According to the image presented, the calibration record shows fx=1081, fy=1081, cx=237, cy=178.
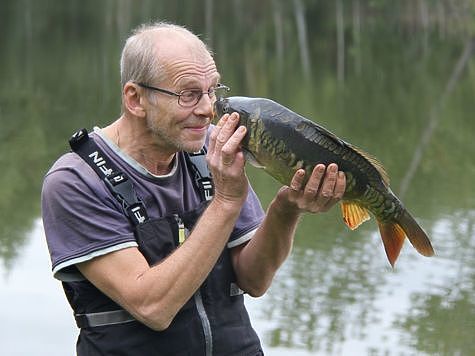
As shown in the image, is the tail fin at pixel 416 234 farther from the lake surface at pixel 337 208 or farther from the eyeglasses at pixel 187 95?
the lake surface at pixel 337 208

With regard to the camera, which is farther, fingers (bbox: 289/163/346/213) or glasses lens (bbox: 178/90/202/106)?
glasses lens (bbox: 178/90/202/106)

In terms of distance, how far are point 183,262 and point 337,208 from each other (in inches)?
441

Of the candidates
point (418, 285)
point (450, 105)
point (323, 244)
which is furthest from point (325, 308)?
point (450, 105)

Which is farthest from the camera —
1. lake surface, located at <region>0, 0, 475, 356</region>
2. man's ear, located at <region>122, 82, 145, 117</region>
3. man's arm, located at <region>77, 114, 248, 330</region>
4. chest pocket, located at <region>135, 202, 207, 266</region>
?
lake surface, located at <region>0, 0, 475, 356</region>

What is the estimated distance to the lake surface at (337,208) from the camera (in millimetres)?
9508

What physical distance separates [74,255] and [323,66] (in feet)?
196

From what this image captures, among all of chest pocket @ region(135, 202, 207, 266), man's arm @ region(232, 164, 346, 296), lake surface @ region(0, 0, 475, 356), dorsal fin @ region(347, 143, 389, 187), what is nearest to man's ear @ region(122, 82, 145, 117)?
chest pocket @ region(135, 202, 207, 266)

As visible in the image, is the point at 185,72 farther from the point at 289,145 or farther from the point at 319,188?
the point at 319,188

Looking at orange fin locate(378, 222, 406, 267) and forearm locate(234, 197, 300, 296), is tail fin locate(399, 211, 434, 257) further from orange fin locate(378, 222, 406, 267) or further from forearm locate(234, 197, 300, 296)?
forearm locate(234, 197, 300, 296)

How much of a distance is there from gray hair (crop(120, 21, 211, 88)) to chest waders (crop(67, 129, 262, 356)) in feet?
1.10

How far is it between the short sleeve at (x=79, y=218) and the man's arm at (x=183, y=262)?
0.18 feet

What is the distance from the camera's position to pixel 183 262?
13.3 feet

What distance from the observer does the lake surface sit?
9508 millimetres

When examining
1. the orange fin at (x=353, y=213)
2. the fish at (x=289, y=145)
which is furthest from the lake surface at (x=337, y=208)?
the fish at (x=289, y=145)
